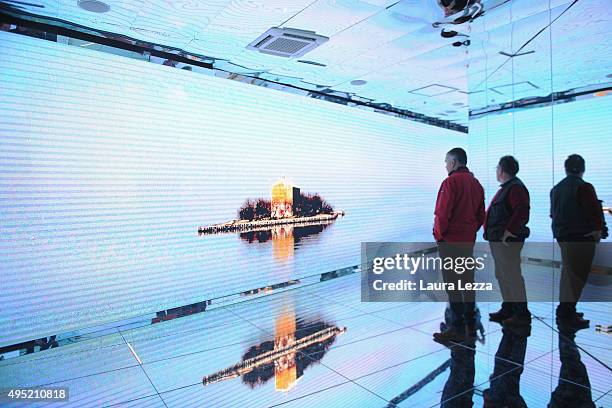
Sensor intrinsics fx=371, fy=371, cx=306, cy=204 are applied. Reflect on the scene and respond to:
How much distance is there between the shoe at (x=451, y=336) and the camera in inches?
121

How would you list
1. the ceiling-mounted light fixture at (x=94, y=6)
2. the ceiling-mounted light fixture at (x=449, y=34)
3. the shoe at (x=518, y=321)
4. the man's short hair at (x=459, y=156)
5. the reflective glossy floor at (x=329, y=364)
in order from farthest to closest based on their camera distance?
the ceiling-mounted light fixture at (x=449, y=34) → the shoe at (x=518, y=321) → the man's short hair at (x=459, y=156) → the ceiling-mounted light fixture at (x=94, y=6) → the reflective glossy floor at (x=329, y=364)

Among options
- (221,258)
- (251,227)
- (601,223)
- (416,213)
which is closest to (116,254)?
(221,258)

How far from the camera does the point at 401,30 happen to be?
11.4ft

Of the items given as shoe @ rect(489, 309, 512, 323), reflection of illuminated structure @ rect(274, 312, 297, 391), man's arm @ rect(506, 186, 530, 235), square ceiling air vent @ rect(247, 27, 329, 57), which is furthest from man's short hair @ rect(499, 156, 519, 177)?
reflection of illuminated structure @ rect(274, 312, 297, 391)

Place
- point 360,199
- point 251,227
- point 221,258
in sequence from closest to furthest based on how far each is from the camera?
1. point 221,258
2. point 251,227
3. point 360,199

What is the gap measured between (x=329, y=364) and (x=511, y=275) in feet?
5.99

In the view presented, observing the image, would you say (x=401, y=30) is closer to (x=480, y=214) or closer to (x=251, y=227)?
(x=480, y=214)

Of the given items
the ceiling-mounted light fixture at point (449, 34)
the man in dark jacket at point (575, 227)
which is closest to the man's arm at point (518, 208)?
the man in dark jacket at point (575, 227)

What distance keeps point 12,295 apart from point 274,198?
286 cm

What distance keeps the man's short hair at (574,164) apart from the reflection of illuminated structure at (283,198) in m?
3.11

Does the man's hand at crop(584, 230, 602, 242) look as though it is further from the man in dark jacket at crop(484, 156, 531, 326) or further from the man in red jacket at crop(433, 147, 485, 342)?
the man in red jacket at crop(433, 147, 485, 342)

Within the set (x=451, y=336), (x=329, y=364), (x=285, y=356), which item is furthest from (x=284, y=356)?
(x=451, y=336)

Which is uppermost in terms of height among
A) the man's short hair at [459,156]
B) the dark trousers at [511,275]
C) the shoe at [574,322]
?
the man's short hair at [459,156]

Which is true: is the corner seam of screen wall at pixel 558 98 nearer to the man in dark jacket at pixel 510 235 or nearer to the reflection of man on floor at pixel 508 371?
the man in dark jacket at pixel 510 235
